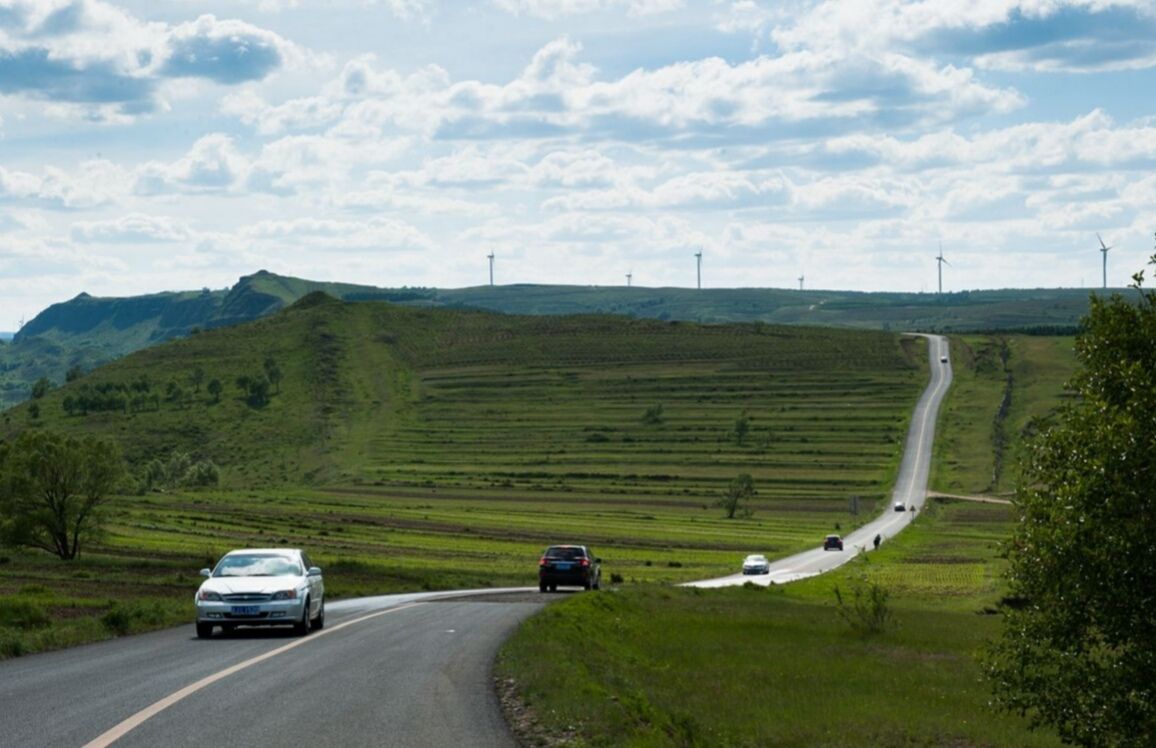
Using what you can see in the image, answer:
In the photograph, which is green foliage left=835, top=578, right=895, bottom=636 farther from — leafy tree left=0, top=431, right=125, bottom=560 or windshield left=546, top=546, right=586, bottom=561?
leafy tree left=0, top=431, right=125, bottom=560

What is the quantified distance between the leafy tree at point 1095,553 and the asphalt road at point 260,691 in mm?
9303

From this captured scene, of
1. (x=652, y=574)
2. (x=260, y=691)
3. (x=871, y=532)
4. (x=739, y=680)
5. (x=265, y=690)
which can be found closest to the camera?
(x=260, y=691)

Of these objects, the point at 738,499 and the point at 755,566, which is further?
the point at 738,499

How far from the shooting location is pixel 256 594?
98.6ft

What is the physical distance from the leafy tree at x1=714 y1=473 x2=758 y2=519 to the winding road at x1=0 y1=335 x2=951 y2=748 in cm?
12289

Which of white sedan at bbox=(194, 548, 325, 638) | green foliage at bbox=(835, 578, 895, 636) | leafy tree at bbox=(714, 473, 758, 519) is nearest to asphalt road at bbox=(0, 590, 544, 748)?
white sedan at bbox=(194, 548, 325, 638)

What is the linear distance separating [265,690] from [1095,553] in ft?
42.5

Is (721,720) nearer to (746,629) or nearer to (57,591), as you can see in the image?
(746,629)

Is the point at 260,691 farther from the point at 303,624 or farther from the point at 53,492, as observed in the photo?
the point at 53,492

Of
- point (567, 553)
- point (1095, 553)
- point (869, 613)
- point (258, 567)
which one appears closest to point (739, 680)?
point (1095, 553)

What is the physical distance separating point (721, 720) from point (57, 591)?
3098 cm

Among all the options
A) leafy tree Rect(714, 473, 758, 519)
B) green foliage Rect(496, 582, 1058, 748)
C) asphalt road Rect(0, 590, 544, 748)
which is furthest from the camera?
leafy tree Rect(714, 473, 758, 519)

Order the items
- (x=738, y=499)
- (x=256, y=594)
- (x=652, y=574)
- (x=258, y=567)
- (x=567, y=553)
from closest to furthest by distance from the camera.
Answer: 1. (x=256, y=594)
2. (x=258, y=567)
3. (x=567, y=553)
4. (x=652, y=574)
5. (x=738, y=499)

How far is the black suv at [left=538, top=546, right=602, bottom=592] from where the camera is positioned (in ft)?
191
